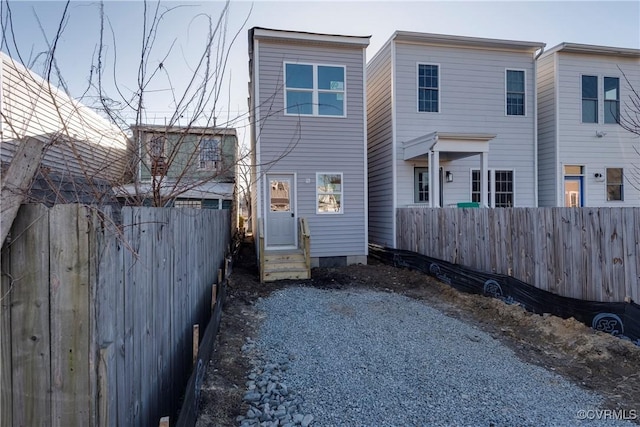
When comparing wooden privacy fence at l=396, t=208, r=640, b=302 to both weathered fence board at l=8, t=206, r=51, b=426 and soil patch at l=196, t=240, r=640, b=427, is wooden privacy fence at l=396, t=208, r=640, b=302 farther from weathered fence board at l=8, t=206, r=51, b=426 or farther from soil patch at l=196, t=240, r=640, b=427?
weathered fence board at l=8, t=206, r=51, b=426

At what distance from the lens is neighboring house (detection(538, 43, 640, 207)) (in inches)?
454

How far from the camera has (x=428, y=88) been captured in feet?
35.5

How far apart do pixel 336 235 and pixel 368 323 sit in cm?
459

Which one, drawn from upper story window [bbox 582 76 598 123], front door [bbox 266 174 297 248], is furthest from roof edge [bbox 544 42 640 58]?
front door [bbox 266 174 297 248]

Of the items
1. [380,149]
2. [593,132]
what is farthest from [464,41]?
[593,132]

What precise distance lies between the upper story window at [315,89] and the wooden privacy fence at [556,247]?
4314 millimetres

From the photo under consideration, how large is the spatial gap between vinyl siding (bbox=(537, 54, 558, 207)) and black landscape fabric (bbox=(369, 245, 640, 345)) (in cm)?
620

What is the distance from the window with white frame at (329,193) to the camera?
388 inches

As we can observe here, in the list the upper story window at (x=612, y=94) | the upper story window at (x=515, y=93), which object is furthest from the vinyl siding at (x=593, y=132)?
the upper story window at (x=515, y=93)

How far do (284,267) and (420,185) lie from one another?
504 cm

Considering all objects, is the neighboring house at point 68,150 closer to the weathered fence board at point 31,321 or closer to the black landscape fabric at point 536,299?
the weathered fence board at point 31,321

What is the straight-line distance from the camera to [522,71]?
37.1ft

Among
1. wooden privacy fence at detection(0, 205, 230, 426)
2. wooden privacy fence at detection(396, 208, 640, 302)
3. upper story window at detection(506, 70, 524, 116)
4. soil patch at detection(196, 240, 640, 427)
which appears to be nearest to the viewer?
wooden privacy fence at detection(0, 205, 230, 426)

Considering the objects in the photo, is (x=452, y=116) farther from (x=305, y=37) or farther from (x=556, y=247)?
(x=556, y=247)
